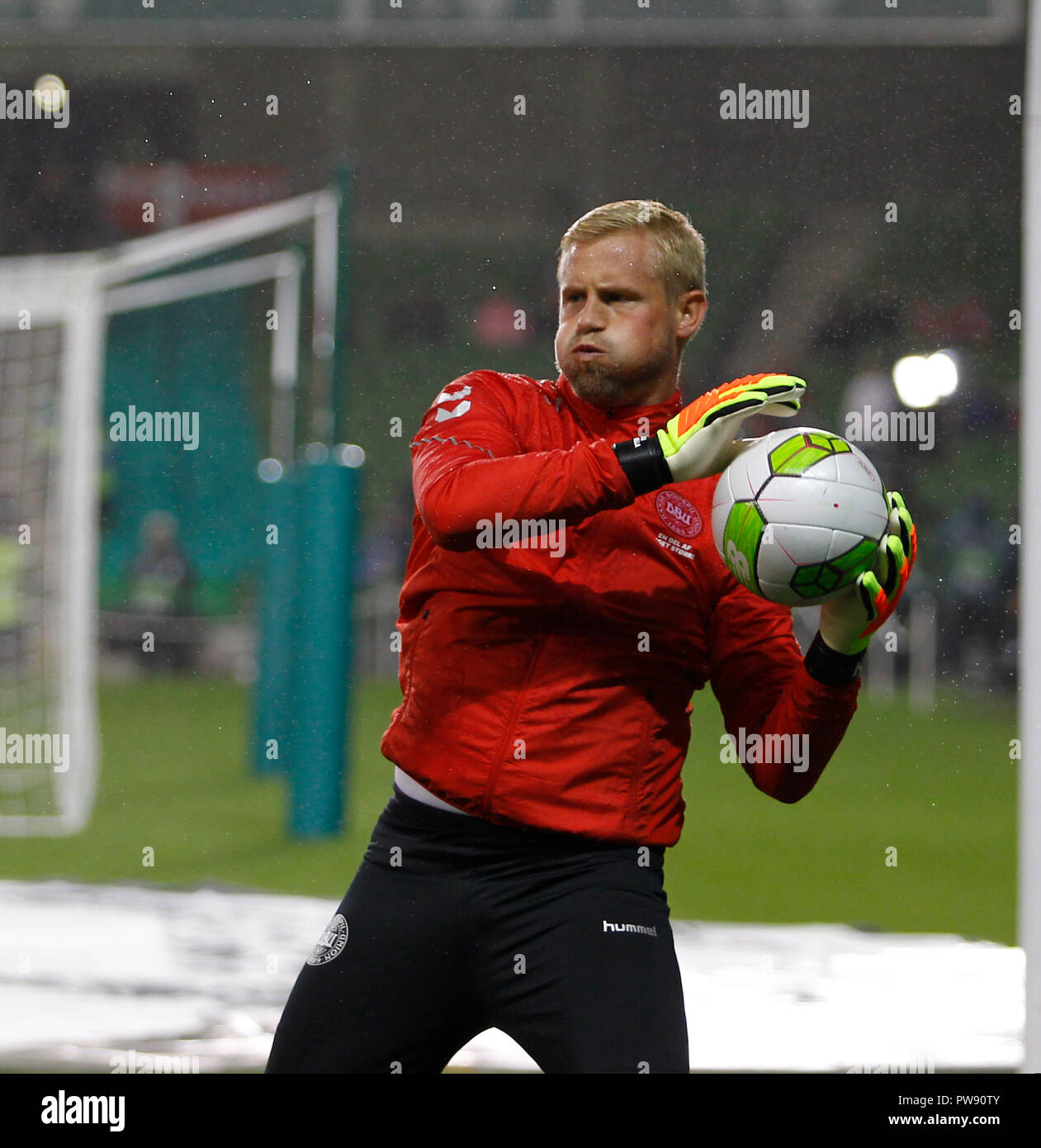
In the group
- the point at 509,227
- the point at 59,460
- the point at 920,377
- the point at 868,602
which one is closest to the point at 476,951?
the point at 868,602

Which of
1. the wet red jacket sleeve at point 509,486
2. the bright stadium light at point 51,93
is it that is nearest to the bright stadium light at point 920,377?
the bright stadium light at point 51,93

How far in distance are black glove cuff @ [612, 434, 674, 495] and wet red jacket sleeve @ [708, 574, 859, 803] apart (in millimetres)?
346

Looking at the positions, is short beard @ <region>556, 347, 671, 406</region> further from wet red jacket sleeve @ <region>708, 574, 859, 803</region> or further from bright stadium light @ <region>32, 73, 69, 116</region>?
bright stadium light @ <region>32, 73, 69, 116</region>

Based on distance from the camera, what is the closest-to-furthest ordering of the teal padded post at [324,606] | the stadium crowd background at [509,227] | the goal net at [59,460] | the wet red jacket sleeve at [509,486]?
the wet red jacket sleeve at [509,486] → the teal padded post at [324,606] → the goal net at [59,460] → the stadium crowd background at [509,227]

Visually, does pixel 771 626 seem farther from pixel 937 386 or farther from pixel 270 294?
pixel 270 294

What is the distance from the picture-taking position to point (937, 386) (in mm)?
11055

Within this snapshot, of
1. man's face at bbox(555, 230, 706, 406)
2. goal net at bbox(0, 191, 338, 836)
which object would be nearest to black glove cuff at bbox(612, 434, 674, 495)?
man's face at bbox(555, 230, 706, 406)

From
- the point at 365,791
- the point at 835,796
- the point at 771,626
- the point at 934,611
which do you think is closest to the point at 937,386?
the point at 934,611

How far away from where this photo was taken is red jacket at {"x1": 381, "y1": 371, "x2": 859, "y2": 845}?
1858 millimetres

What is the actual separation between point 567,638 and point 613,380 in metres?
0.39

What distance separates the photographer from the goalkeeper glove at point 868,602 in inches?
76.7

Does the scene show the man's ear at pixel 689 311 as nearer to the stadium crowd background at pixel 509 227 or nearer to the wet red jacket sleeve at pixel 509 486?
the wet red jacket sleeve at pixel 509 486

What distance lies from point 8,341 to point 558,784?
467 cm

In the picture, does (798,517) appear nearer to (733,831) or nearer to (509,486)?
(509,486)
